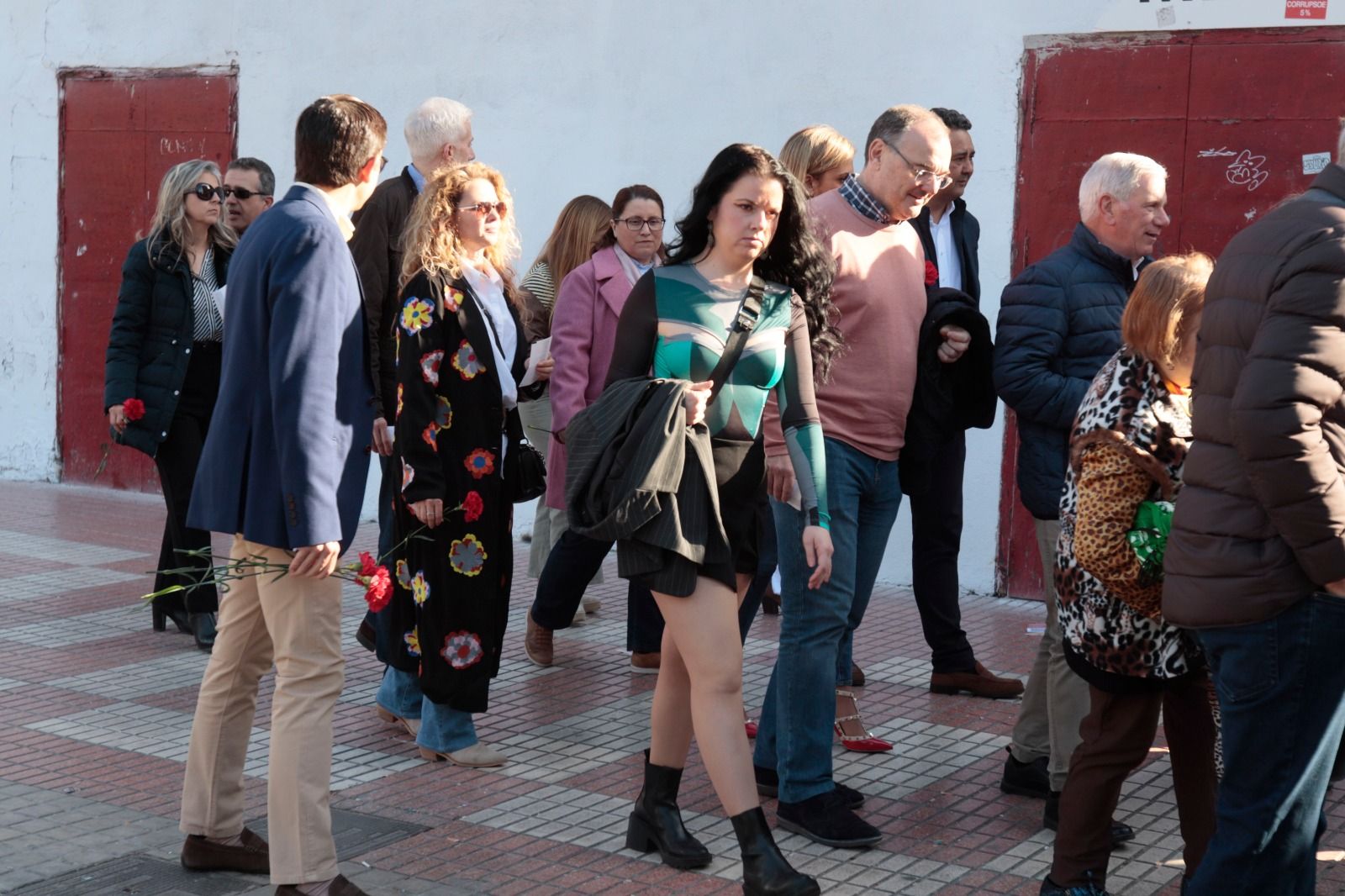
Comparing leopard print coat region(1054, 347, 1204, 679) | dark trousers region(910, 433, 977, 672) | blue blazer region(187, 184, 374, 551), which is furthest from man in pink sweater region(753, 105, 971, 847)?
blue blazer region(187, 184, 374, 551)

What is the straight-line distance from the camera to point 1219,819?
3408 mm

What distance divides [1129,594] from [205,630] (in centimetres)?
440

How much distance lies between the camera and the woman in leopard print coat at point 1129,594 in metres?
3.77

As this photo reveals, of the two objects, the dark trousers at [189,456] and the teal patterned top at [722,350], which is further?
the dark trousers at [189,456]

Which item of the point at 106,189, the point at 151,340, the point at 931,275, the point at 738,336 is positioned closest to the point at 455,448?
the point at 738,336

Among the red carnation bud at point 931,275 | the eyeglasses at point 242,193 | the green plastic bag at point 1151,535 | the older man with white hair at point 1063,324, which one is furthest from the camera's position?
the eyeglasses at point 242,193

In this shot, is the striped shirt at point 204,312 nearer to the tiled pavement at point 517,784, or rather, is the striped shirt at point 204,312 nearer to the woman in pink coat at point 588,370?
the tiled pavement at point 517,784

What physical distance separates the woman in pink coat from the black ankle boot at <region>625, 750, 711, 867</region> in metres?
1.64

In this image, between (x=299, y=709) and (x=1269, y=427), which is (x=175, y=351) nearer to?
(x=299, y=709)

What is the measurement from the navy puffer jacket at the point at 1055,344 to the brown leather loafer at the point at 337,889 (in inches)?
87.0

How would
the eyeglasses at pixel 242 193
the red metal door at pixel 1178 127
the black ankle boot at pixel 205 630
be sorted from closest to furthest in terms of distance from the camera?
the black ankle boot at pixel 205 630
the eyeglasses at pixel 242 193
the red metal door at pixel 1178 127

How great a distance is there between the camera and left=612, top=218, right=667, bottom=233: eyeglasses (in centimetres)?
653

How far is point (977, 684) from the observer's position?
623cm

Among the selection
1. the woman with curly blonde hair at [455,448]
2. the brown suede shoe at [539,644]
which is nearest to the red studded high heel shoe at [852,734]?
the woman with curly blonde hair at [455,448]
